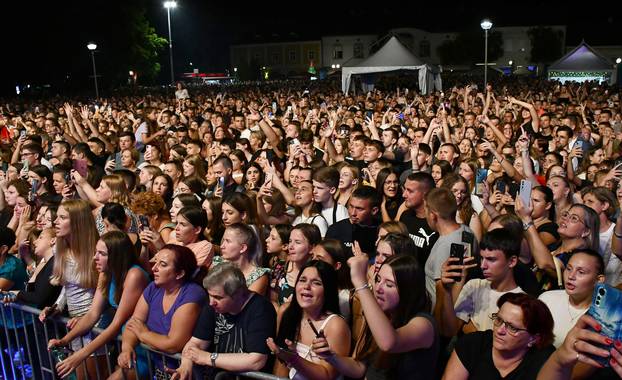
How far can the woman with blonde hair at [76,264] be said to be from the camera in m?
4.46

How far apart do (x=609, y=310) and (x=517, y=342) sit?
0.77 m

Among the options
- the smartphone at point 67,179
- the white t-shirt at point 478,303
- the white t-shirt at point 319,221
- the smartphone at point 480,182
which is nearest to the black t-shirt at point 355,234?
the white t-shirt at point 319,221

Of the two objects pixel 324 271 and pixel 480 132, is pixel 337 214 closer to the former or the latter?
pixel 324 271

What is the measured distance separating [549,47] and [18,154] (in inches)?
3464

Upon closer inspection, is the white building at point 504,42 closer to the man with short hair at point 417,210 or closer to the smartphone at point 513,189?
the smartphone at point 513,189

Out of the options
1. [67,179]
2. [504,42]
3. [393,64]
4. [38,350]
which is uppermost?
[504,42]

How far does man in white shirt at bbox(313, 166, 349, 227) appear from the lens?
596 centimetres

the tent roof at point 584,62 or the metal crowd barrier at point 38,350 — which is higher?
the tent roof at point 584,62

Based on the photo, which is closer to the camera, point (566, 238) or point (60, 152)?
point (566, 238)

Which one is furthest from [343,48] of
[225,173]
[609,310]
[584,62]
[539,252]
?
[609,310]

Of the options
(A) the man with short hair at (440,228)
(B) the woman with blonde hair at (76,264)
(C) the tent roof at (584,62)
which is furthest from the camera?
(C) the tent roof at (584,62)

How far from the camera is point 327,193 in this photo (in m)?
6.02

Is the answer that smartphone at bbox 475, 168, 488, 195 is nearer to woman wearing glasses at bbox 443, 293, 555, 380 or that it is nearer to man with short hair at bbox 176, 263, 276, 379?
woman wearing glasses at bbox 443, 293, 555, 380

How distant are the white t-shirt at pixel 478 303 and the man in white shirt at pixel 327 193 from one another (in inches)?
78.4
